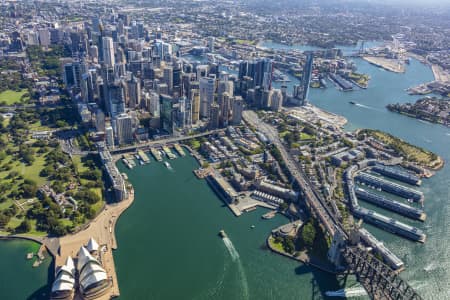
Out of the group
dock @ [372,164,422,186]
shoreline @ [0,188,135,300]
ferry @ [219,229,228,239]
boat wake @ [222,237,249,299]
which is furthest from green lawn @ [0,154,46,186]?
dock @ [372,164,422,186]

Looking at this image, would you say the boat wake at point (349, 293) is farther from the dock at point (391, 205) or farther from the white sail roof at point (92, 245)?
the white sail roof at point (92, 245)

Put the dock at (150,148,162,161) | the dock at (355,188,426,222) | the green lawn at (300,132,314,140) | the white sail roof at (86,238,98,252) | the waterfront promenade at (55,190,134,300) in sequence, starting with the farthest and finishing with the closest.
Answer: the green lawn at (300,132,314,140) < the dock at (150,148,162,161) < the dock at (355,188,426,222) < the white sail roof at (86,238,98,252) < the waterfront promenade at (55,190,134,300)

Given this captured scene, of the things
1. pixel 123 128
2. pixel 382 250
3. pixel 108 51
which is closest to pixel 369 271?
pixel 382 250

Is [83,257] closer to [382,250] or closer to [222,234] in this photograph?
[222,234]

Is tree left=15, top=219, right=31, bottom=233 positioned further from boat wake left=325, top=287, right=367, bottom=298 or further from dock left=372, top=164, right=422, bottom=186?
dock left=372, top=164, right=422, bottom=186

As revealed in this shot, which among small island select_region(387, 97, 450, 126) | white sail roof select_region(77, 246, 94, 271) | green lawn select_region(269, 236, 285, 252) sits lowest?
green lawn select_region(269, 236, 285, 252)

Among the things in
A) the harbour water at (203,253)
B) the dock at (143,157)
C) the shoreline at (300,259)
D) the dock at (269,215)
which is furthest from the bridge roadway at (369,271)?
the dock at (143,157)

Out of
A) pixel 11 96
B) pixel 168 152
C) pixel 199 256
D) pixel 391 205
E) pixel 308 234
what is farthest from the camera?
pixel 11 96
